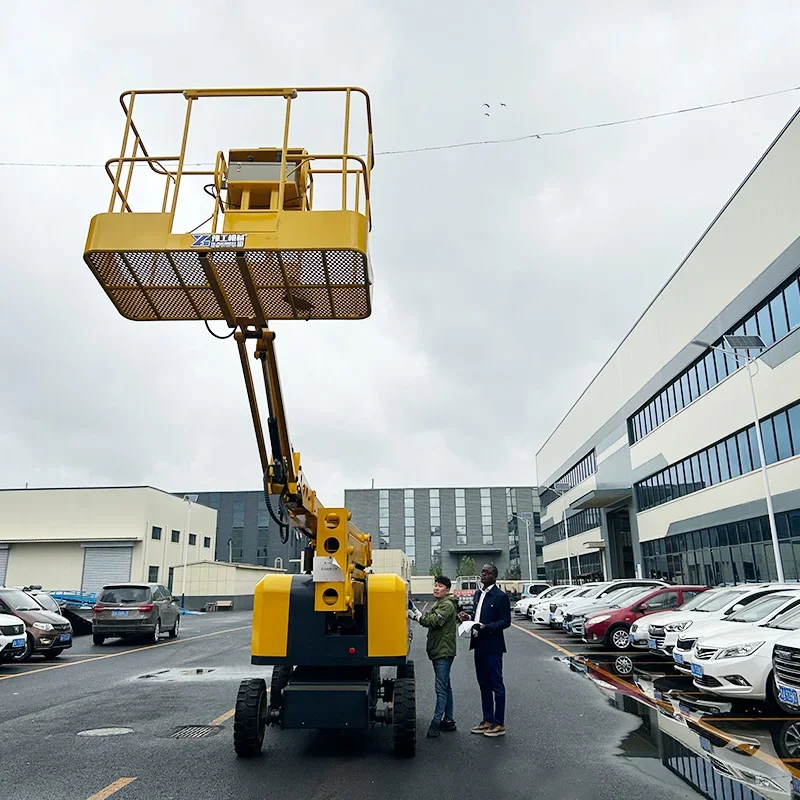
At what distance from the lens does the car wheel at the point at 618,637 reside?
1741 cm

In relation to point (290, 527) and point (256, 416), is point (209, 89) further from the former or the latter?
point (290, 527)

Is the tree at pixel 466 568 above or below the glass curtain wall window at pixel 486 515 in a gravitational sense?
below

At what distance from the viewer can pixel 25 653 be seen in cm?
1497

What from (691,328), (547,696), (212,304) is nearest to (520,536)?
(691,328)

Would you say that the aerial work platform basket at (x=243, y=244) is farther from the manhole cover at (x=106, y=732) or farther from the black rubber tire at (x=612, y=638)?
the black rubber tire at (x=612, y=638)

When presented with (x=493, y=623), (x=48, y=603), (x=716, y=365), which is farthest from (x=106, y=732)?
(x=716, y=365)

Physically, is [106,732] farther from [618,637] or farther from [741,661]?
[618,637]

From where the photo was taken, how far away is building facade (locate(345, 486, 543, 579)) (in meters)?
98.9

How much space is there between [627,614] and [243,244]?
49.9ft

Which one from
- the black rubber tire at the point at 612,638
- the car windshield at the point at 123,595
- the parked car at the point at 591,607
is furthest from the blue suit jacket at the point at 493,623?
the car windshield at the point at 123,595

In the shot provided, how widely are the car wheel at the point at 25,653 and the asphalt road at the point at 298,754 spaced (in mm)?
2719

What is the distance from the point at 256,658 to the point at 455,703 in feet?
13.4

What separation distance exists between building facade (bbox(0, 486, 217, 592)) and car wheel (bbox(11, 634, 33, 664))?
3193 centimetres

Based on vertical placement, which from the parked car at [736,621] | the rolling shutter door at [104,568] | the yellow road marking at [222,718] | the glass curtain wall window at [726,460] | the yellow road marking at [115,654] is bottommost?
the yellow road marking at [222,718]
